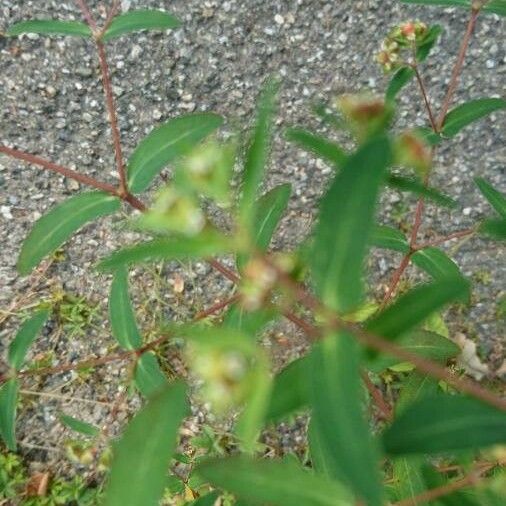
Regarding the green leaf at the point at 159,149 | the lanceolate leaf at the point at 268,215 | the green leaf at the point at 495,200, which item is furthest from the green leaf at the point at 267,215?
the green leaf at the point at 495,200

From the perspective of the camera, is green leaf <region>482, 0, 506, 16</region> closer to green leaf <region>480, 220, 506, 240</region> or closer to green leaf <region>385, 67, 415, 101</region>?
green leaf <region>385, 67, 415, 101</region>

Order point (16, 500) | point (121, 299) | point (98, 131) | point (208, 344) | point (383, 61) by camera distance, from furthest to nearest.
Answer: point (98, 131) → point (16, 500) → point (121, 299) → point (383, 61) → point (208, 344)

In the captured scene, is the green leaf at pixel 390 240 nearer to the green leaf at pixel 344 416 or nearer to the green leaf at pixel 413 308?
the green leaf at pixel 413 308

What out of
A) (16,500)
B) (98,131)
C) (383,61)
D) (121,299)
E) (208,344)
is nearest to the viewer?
(208,344)

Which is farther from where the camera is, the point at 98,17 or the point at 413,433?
the point at 98,17

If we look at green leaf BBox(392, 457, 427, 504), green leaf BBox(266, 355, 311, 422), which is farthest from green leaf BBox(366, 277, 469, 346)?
green leaf BBox(392, 457, 427, 504)

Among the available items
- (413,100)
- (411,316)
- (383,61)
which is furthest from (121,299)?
(413,100)

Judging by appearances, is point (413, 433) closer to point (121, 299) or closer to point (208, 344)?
point (208, 344)

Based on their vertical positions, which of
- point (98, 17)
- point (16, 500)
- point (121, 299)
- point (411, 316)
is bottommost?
point (411, 316)
